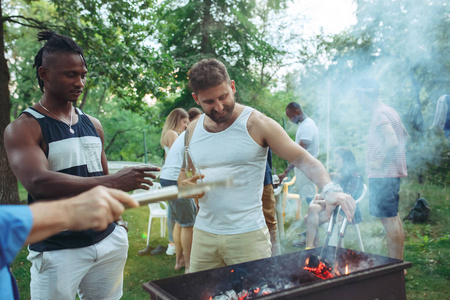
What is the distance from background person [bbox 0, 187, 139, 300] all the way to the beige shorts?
1310mm

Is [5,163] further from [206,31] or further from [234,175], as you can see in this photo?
A: [206,31]

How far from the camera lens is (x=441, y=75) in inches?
306

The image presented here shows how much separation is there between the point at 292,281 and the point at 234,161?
0.97m

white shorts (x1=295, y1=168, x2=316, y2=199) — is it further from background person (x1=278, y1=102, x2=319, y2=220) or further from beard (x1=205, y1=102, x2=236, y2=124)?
beard (x1=205, y1=102, x2=236, y2=124)

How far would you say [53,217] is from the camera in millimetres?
978

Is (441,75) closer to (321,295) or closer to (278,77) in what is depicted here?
(321,295)

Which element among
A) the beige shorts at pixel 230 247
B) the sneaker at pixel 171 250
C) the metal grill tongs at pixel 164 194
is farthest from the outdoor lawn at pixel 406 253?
the metal grill tongs at pixel 164 194

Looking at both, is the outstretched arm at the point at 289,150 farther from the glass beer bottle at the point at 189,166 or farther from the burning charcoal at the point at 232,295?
the burning charcoal at the point at 232,295

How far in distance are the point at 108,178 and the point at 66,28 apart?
6.93m

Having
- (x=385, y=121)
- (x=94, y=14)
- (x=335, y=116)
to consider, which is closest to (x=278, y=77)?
(x=335, y=116)

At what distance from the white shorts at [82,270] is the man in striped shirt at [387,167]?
119 inches

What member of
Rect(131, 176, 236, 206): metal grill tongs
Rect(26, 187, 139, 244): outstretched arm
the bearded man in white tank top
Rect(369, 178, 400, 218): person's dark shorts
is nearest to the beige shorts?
the bearded man in white tank top

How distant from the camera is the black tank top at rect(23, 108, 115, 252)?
1.93m

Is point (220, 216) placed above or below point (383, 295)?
above
